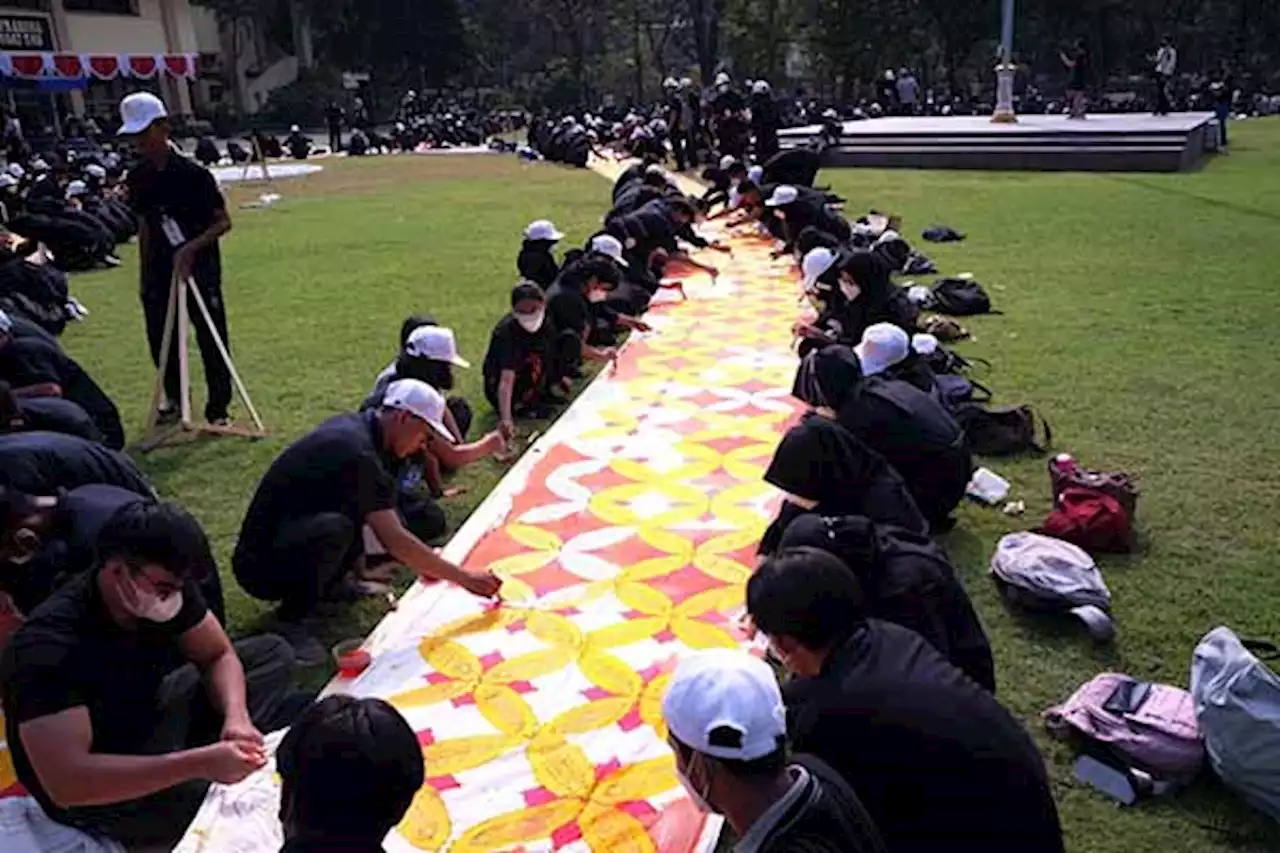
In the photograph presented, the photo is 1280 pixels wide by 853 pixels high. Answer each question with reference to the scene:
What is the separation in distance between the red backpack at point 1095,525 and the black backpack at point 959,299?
4.73m

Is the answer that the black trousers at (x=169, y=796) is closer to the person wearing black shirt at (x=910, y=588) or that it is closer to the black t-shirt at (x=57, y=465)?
the black t-shirt at (x=57, y=465)

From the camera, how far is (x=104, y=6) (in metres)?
39.3

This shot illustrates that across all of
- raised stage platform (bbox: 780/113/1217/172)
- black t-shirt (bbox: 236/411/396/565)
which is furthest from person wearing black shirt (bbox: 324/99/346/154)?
black t-shirt (bbox: 236/411/396/565)

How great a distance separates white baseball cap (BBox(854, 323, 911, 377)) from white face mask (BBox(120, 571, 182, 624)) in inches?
137

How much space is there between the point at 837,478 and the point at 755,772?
2.11 meters

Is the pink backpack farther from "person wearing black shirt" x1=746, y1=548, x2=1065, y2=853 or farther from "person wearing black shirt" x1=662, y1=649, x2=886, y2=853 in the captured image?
"person wearing black shirt" x1=662, y1=649, x2=886, y2=853

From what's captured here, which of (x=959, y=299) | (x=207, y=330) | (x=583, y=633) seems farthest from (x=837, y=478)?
(x=959, y=299)

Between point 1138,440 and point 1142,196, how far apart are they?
11796 millimetres

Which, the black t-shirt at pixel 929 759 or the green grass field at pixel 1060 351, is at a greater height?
the black t-shirt at pixel 929 759

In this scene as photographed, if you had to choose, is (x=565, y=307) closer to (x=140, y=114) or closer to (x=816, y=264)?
(x=816, y=264)

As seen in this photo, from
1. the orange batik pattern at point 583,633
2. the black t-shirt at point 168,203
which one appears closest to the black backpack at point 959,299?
the orange batik pattern at point 583,633

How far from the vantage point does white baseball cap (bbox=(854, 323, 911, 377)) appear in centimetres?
547

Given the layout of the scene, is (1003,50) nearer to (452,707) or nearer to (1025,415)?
(1025,415)

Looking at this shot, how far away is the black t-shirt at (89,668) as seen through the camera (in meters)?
2.70
